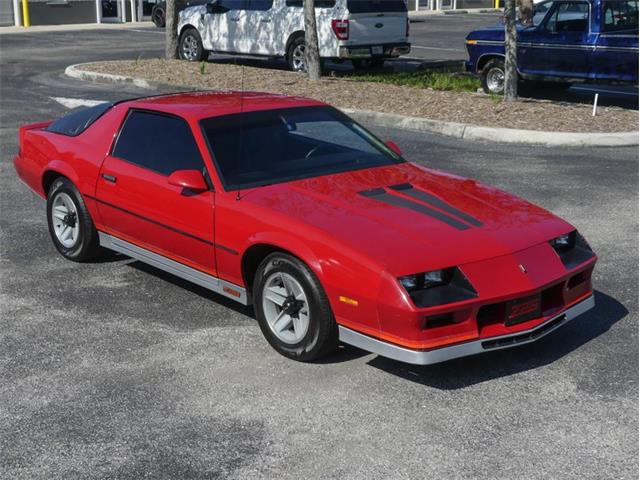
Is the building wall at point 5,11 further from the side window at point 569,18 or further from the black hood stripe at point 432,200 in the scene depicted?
the black hood stripe at point 432,200

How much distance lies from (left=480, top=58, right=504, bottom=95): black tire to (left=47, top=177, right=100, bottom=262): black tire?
10558 mm

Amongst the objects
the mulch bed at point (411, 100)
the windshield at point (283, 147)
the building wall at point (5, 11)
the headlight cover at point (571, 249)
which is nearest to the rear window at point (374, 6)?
the mulch bed at point (411, 100)

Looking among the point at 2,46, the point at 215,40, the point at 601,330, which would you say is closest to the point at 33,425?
the point at 601,330

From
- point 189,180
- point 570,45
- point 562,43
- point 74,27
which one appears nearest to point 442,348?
point 189,180

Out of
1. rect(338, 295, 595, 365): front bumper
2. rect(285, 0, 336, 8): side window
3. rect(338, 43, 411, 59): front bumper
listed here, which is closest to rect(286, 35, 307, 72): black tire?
rect(285, 0, 336, 8): side window

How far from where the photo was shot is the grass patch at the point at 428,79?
17.1 m

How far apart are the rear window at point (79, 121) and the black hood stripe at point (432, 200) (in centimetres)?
266

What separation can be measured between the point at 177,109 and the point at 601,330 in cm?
329

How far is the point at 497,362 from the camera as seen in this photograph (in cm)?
564

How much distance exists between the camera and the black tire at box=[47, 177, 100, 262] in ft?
24.1

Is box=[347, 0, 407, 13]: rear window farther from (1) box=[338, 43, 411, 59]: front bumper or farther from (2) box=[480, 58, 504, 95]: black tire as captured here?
(2) box=[480, 58, 504, 95]: black tire

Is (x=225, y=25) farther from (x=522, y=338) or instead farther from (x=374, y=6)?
(x=522, y=338)

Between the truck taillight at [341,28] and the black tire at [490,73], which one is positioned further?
the truck taillight at [341,28]

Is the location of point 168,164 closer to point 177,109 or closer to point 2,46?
point 177,109
